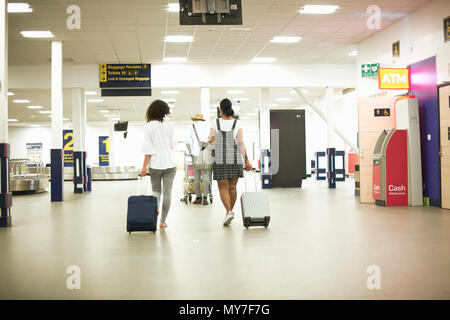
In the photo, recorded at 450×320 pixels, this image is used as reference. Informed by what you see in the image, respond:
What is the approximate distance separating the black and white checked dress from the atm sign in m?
4.84

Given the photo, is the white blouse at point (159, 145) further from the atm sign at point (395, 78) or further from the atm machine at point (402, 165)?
the atm sign at point (395, 78)

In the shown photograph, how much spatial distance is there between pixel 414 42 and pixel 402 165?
9.46ft

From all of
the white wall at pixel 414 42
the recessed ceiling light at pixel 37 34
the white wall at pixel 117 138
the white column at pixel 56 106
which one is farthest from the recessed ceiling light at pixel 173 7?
the white wall at pixel 117 138

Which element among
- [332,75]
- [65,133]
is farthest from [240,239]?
[65,133]

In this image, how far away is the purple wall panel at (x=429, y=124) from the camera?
9117 mm

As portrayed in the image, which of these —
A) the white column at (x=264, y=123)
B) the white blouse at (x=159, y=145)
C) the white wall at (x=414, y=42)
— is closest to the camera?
the white blouse at (x=159, y=145)

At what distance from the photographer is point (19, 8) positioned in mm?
9602

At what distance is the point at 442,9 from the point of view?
9.02m

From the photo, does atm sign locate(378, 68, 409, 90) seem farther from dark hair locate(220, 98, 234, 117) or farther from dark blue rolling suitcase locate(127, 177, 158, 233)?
dark blue rolling suitcase locate(127, 177, 158, 233)

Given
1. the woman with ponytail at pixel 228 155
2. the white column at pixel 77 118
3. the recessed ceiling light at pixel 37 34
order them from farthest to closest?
1. the white column at pixel 77 118
2. the recessed ceiling light at pixel 37 34
3. the woman with ponytail at pixel 228 155

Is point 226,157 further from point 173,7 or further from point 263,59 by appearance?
point 263,59

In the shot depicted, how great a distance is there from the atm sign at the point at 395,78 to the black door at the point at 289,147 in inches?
255

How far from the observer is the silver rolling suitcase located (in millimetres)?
6176

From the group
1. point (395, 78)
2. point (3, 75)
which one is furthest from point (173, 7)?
point (395, 78)
